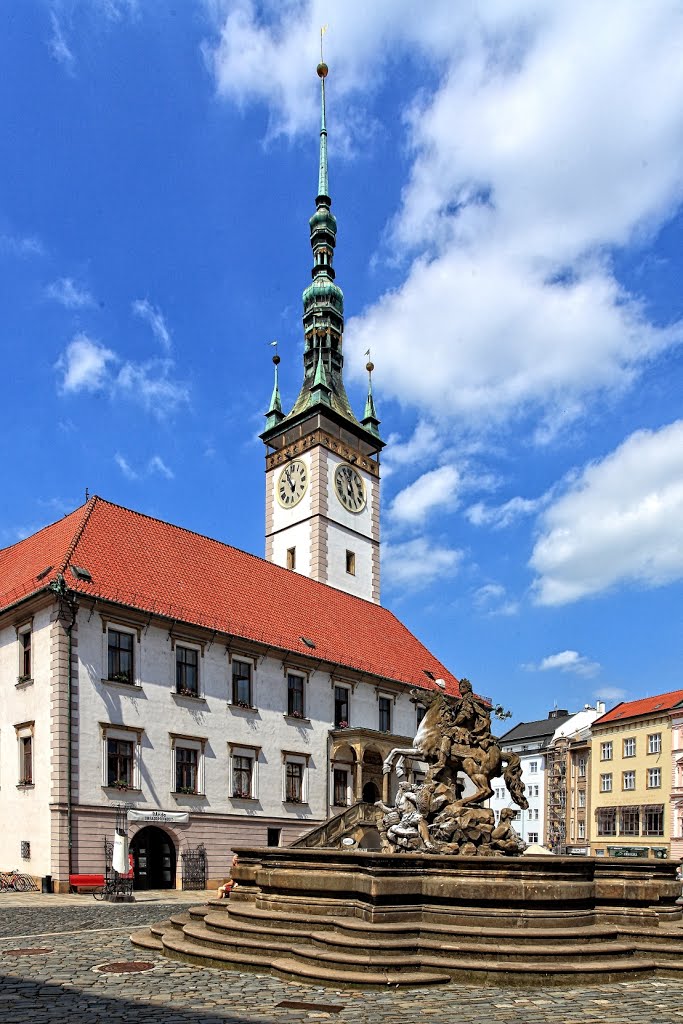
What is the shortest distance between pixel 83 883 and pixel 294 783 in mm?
10221

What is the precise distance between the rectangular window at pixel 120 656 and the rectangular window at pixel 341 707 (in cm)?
1073

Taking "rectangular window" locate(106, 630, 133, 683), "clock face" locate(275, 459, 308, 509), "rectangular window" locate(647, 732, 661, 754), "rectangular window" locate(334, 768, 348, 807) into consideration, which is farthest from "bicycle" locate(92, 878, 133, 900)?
"rectangular window" locate(647, 732, 661, 754)

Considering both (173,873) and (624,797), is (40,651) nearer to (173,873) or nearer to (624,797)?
(173,873)

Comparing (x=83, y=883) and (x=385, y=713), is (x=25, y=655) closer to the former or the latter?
(x=83, y=883)

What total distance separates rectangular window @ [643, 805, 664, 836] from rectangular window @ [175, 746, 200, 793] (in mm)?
39516

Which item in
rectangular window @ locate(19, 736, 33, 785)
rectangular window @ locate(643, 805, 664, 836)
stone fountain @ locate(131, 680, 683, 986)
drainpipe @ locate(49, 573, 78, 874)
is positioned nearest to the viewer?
stone fountain @ locate(131, 680, 683, 986)

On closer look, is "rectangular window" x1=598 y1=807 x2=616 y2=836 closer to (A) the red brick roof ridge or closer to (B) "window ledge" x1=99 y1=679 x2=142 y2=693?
(A) the red brick roof ridge

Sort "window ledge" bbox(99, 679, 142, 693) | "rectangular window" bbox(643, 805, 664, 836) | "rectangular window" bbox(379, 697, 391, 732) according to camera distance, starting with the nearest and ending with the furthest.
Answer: "window ledge" bbox(99, 679, 142, 693) → "rectangular window" bbox(379, 697, 391, 732) → "rectangular window" bbox(643, 805, 664, 836)

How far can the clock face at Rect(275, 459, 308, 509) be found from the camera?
4889 centimetres

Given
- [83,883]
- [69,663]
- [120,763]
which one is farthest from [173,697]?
[83,883]

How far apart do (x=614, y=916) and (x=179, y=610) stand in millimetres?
19877

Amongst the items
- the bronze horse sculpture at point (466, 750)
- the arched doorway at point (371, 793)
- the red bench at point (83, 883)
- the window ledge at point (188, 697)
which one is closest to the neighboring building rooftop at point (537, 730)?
the arched doorway at point (371, 793)

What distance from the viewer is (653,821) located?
57.0m

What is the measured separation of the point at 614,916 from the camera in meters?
11.9
